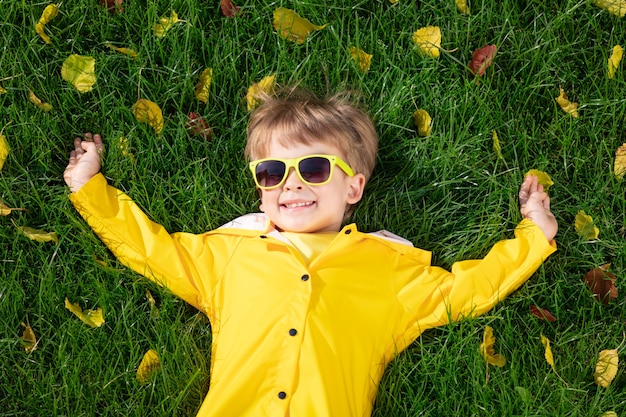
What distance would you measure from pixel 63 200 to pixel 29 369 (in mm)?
696

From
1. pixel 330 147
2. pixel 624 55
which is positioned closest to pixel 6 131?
pixel 330 147

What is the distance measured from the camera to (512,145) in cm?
379

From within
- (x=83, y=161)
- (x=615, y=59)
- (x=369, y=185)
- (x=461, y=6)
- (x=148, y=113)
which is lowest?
(x=369, y=185)

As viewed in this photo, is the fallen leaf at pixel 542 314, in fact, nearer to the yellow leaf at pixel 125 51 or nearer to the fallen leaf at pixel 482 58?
the fallen leaf at pixel 482 58

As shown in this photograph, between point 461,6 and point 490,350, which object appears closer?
point 490,350

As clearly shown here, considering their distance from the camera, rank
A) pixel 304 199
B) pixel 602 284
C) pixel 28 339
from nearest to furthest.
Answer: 1. pixel 304 199
2. pixel 28 339
3. pixel 602 284

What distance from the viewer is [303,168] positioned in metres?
3.32

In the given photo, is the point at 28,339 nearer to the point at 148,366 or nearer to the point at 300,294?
the point at 148,366

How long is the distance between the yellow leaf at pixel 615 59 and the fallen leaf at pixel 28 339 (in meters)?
2.73

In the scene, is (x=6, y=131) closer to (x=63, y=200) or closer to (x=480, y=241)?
(x=63, y=200)

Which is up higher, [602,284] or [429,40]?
[429,40]

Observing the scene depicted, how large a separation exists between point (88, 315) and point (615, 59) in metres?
2.55

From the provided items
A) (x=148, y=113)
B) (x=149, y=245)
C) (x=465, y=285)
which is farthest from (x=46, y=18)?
(x=465, y=285)

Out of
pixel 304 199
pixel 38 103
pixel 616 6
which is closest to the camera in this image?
pixel 304 199
